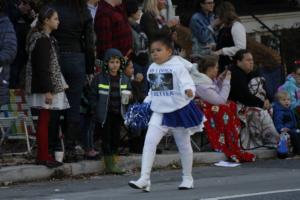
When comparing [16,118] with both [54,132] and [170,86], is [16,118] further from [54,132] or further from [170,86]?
[170,86]

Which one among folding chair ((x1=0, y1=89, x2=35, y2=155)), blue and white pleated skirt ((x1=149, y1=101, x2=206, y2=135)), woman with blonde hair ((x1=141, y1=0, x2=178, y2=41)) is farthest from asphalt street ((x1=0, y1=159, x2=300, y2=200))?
woman with blonde hair ((x1=141, y1=0, x2=178, y2=41))

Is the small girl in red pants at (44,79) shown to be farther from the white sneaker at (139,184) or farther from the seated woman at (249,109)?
the seated woman at (249,109)

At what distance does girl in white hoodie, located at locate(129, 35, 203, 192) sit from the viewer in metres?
10.2

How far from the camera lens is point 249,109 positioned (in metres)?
14.3

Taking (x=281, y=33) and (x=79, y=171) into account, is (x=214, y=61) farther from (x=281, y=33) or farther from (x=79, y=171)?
(x=281, y=33)

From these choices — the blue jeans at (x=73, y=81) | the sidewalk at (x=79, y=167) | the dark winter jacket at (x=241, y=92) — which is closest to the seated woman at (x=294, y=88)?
the dark winter jacket at (x=241, y=92)

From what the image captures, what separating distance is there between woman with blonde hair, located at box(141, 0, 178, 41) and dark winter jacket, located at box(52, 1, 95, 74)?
1632 millimetres

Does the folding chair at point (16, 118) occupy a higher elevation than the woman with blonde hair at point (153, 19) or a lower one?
lower

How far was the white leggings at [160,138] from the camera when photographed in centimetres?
1013

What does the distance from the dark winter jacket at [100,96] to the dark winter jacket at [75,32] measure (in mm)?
513

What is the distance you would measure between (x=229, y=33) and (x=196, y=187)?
15.4ft

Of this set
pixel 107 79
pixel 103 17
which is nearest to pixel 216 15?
pixel 103 17

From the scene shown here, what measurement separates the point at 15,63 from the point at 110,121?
7.75 ft

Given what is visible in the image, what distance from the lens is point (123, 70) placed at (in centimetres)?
1235
